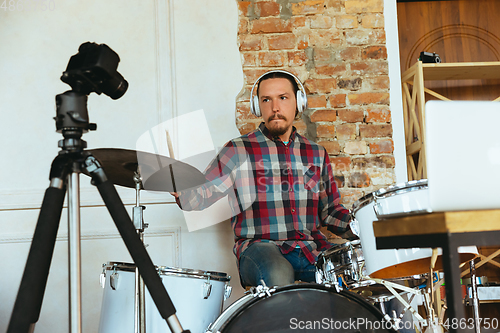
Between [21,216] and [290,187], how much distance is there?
1334 mm

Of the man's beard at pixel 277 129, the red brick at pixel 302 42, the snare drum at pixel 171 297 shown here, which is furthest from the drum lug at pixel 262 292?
the red brick at pixel 302 42

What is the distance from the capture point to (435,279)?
1.49 metres

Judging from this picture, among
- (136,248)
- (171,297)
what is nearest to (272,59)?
(171,297)

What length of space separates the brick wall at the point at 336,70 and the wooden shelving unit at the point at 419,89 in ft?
0.57

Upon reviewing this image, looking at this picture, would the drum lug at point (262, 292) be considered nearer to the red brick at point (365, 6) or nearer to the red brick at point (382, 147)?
the red brick at point (382, 147)

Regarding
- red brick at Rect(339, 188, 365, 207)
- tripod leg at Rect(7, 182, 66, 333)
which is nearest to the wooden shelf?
red brick at Rect(339, 188, 365, 207)

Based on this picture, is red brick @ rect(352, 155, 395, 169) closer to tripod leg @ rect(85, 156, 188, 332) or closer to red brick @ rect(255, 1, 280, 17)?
red brick @ rect(255, 1, 280, 17)

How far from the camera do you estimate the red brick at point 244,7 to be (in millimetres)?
2293

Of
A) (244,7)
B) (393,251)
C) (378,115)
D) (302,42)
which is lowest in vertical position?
(393,251)

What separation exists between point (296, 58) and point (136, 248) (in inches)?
63.1

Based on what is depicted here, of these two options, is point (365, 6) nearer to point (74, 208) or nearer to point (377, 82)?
point (377, 82)

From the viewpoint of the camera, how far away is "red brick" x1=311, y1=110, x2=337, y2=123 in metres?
2.25

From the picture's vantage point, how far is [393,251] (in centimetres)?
121

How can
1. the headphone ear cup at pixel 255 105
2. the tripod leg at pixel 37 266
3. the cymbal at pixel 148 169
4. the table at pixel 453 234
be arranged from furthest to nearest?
the headphone ear cup at pixel 255 105
the cymbal at pixel 148 169
the tripod leg at pixel 37 266
the table at pixel 453 234
